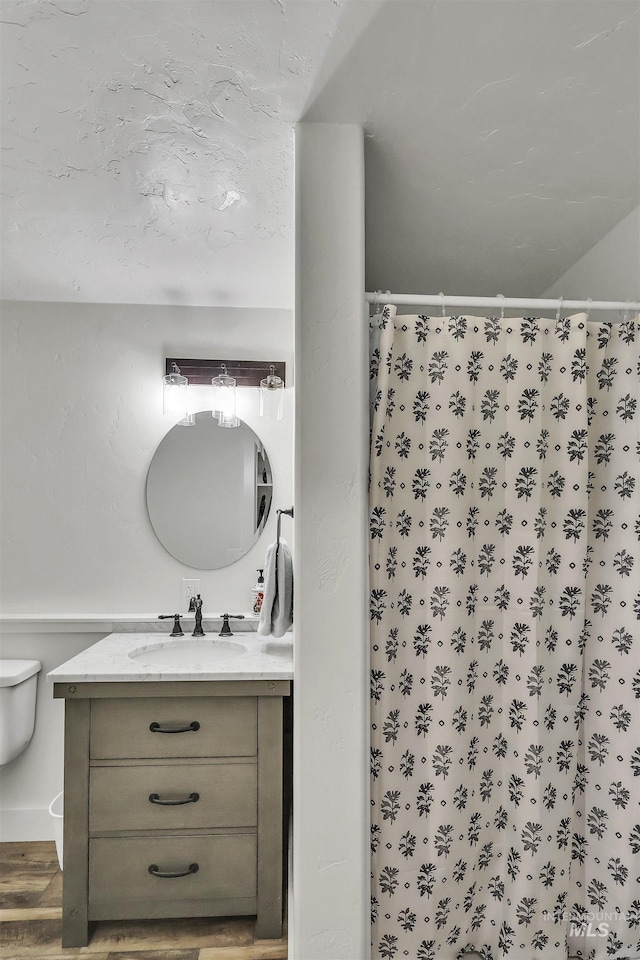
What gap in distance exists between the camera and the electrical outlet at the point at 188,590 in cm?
281

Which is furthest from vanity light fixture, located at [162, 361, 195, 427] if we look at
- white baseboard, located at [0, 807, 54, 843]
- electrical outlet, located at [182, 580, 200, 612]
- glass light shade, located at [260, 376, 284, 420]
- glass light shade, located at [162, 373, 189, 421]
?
white baseboard, located at [0, 807, 54, 843]

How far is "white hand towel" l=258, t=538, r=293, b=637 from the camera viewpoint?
2328 millimetres

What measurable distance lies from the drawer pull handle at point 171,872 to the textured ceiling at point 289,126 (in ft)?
7.03

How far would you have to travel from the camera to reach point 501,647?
179cm

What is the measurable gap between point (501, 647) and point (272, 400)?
157cm

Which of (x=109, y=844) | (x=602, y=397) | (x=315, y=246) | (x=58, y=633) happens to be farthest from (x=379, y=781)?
(x=58, y=633)

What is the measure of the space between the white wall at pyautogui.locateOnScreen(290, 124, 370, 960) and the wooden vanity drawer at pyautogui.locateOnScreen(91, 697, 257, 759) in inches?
19.4

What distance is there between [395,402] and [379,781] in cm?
105

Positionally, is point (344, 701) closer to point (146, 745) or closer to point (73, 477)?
point (146, 745)

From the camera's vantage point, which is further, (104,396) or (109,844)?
(104,396)

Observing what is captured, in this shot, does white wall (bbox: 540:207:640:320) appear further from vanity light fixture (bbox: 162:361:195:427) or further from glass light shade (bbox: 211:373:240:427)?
vanity light fixture (bbox: 162:361:195:427)

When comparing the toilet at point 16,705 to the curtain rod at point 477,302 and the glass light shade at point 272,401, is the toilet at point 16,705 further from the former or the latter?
the curtain rod at point 477,302

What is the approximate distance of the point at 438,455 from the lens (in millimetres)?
1766

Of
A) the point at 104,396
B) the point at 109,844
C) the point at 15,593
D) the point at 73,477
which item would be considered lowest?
the point at 109,844
